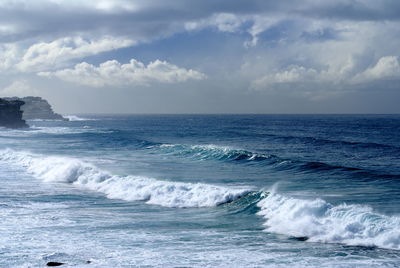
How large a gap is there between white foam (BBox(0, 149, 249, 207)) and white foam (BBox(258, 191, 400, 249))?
3.99 m

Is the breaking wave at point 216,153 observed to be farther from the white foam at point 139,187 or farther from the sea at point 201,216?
the white foam at point 139,187

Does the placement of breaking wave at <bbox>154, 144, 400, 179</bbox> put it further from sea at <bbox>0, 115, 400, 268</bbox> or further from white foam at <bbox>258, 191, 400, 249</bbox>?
white foam at <bbox>258, 191, 400, 249</bbox>

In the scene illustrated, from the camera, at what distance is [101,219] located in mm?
21375

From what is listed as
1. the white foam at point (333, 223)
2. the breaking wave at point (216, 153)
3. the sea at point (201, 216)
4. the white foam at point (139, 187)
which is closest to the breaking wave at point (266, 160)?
the breaking wave at point (216, 153)

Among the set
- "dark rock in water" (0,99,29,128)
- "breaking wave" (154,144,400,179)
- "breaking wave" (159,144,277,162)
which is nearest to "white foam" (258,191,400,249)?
"breaking wave" (154,144,400,179)

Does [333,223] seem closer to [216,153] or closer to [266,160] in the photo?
[266,160]

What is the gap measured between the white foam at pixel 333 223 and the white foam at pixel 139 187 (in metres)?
3.99

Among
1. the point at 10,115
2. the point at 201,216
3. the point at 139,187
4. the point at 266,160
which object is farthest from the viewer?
the point at 10,115

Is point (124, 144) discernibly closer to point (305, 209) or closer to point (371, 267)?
point (305, 209)

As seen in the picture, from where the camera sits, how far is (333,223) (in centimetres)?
1934

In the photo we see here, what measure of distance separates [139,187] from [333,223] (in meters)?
13.8

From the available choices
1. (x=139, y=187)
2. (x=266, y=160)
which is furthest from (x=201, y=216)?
(x=266, y=160)

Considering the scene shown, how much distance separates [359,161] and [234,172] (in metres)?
14.5

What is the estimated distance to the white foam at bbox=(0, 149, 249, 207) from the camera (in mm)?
25953
